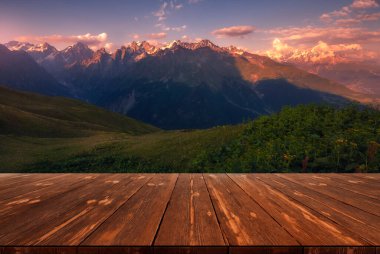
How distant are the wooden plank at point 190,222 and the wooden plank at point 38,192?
4.92 feet

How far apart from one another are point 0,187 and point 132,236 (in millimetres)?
3124

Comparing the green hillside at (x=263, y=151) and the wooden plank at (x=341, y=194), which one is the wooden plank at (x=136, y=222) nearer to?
the wooden plank at (x=341, y=194)

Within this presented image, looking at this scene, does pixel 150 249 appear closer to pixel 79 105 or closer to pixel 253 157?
pixel 253 157

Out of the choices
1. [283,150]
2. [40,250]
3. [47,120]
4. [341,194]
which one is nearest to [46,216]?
[40,250]

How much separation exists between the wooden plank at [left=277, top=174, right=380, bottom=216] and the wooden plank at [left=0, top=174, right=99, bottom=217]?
11.0 feet

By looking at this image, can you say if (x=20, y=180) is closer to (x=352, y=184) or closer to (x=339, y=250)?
(x=339, y=250)

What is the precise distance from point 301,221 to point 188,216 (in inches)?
39.6

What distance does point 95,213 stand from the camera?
3111 mm

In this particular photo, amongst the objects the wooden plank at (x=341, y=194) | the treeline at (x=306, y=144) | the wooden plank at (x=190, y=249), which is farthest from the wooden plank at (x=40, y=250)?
the treeline at (x=306, y=144)

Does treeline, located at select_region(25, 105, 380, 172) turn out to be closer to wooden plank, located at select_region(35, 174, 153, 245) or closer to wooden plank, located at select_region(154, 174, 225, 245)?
wooden plank, located at select_region(35, 174, 153, 245)

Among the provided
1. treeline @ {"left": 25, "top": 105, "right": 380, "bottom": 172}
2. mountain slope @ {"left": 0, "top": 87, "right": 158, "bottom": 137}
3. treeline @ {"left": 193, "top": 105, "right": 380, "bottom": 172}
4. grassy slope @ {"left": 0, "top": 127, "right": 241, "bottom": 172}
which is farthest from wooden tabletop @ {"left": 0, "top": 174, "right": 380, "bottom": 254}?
mountain slope @ {"left": 0, "top": 87, "right": 158, "bottom": 137}

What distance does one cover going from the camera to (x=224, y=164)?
1263cm

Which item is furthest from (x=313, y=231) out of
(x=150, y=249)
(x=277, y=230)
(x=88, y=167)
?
(x=88, y=167)

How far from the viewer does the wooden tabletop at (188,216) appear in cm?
227
